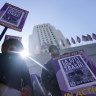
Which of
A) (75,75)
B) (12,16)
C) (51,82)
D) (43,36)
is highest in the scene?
(12,16)

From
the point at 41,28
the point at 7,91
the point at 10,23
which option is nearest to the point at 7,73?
the point at 7,91

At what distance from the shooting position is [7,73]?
1.79 meters

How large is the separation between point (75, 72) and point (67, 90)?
1.43ft

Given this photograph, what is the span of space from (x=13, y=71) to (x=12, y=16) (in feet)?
10.1

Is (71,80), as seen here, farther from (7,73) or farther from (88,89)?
(7,73)

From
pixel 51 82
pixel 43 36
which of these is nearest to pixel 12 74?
pixel 51 82

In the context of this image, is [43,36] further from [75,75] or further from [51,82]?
[75,75]

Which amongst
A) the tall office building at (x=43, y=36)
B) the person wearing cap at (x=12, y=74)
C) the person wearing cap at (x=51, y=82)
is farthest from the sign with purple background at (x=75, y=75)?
the tall office building at (x=43, y=36)

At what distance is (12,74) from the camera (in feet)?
5.95

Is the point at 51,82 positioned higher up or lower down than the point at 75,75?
lower down

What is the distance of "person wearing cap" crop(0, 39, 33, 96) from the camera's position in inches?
60.0

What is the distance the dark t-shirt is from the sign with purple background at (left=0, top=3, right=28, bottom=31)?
215 cm

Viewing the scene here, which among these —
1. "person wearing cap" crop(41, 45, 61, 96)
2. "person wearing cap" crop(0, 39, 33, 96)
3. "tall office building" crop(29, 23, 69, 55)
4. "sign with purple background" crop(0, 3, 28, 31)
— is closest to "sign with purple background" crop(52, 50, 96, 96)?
"person wearing cap" crop(41, 45, 61, 96)

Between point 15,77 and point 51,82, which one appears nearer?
point 15,77
